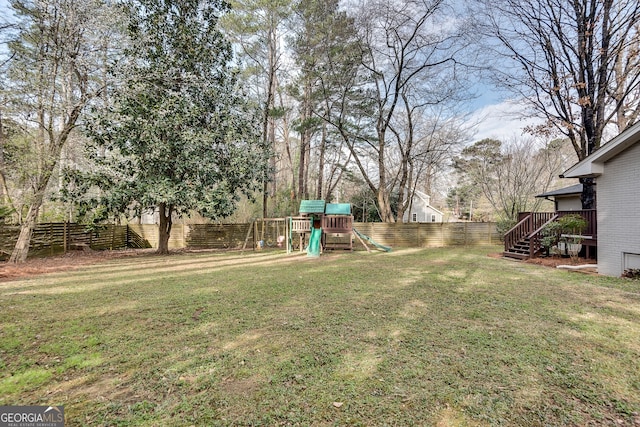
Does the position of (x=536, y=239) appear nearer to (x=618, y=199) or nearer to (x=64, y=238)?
(x=618, y=199)

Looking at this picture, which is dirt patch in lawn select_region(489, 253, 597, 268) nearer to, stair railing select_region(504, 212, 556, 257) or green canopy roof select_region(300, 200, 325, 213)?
stair railing select_region(504, 212, 556, 257)

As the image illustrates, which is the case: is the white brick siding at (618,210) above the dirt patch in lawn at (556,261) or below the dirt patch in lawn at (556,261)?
above

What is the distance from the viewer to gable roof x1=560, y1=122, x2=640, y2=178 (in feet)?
20.0

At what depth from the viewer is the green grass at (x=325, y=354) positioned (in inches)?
82.6

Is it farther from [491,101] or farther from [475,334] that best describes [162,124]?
[491,101]

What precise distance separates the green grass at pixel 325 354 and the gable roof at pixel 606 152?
9.64 ft

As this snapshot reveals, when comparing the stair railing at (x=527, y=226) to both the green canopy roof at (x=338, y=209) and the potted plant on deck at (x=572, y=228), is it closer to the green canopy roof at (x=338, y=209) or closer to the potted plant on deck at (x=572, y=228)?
the potted plant on deck at (x=572, y=228)

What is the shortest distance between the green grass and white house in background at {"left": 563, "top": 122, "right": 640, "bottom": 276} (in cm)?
119

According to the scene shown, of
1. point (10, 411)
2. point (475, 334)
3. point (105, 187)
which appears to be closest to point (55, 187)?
point (105, 187)

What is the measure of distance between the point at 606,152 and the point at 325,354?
326 inches

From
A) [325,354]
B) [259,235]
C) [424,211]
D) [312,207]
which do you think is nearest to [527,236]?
[312,207]

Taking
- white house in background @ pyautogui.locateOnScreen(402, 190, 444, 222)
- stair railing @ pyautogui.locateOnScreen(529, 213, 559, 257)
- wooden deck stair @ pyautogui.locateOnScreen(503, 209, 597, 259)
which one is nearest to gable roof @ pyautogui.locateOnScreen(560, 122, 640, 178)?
wooden deck stair @ pyautogui.locateOnScreen(503, 209, 597, 259)

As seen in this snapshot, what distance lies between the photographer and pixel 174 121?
9.73 meters

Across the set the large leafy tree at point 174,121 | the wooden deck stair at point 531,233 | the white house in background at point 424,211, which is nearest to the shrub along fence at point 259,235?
the large leafy tree at point 174,121
